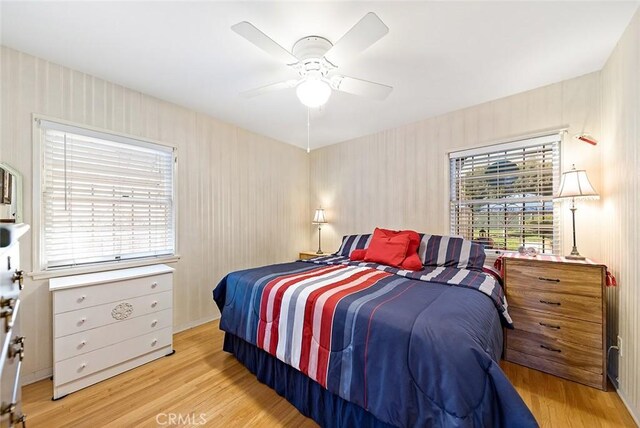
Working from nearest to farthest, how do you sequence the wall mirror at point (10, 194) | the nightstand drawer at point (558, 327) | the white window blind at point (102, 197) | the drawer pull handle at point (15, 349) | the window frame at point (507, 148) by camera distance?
the drawer pull handle at point (15, 349) → the wall mirror at point (10, 194) → the nightstand drawer at point (558, 327) → the white window blind at point (102, 197) → the window frame at point (507, 148)

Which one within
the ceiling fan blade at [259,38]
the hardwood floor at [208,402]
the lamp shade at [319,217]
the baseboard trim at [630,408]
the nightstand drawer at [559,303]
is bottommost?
the hardwood floor at [208,402]

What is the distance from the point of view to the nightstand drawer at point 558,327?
183 cm

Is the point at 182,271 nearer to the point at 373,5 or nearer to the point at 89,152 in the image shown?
the point at 89,152

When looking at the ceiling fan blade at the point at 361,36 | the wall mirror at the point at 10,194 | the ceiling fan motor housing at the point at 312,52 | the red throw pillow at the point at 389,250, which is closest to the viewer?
the ceiling fan blade at the point at 361,36

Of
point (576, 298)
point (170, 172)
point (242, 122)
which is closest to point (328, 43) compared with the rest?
point (242, 122)

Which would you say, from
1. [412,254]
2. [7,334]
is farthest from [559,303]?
[7,334]

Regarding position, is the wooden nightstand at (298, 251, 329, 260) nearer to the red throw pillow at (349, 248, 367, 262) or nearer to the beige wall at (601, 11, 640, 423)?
the red throw pillow at (349, 248, 367, 262)

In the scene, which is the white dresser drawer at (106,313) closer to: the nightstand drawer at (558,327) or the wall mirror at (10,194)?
the wall mirror at (10,194)

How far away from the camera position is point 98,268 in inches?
89.6

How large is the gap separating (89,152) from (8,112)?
509 millimetres

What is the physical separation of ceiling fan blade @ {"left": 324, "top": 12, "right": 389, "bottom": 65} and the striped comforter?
4.89ft

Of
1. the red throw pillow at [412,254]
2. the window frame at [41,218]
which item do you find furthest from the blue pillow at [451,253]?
the window frame at [41,218]

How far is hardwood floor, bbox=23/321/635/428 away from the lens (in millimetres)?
1558

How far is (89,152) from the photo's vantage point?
7.51ft
